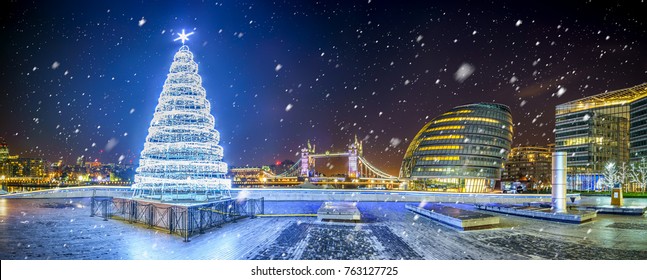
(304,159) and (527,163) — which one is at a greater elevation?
(304,159)

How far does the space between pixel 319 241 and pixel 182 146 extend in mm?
12512

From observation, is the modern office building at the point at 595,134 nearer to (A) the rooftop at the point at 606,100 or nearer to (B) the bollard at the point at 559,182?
(A) the rooftop at the point at 606,100

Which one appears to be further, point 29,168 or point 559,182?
point 29,168

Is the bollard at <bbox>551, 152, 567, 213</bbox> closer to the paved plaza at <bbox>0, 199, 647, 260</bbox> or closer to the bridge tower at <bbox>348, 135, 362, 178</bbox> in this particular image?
the paved plaza at <bbox>0, 199, 647, 260</bbox>

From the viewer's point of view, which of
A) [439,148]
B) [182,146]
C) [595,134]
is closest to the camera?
[182,146]

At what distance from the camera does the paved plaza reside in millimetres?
10938

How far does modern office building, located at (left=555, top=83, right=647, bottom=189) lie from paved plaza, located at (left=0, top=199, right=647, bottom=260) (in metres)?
60.5

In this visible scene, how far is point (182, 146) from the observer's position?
22.0m

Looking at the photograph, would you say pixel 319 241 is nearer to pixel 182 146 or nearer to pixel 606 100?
pixel 182 146

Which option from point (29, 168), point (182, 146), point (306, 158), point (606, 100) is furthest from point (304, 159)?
point (182, 146)

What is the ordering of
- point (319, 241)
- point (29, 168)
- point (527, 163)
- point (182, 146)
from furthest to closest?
point (527, 163) → point (29, 168) → point (182, 146) → point (319, 241)

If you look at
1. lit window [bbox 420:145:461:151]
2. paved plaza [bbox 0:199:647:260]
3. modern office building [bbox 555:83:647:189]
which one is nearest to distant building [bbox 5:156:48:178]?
lit window [bbox 420:145:461:151]

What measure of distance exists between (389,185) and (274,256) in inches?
3875
